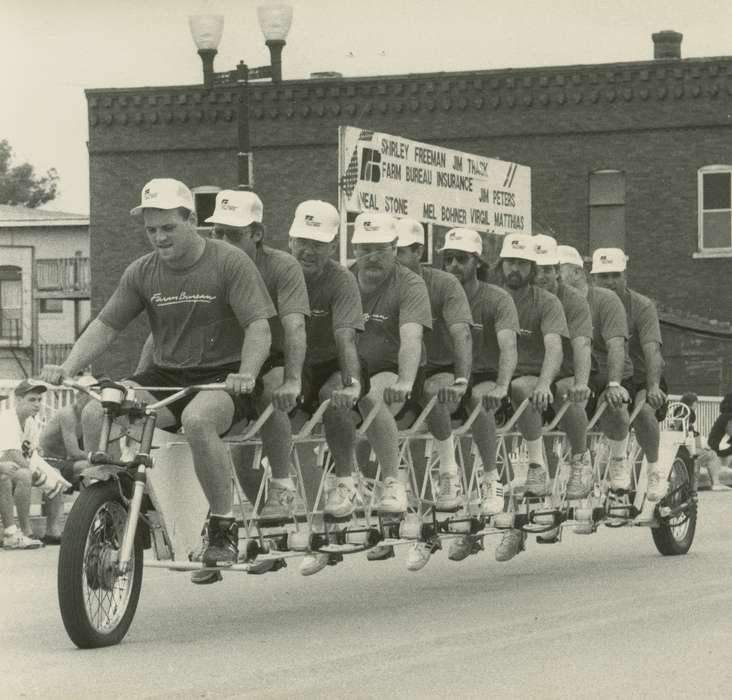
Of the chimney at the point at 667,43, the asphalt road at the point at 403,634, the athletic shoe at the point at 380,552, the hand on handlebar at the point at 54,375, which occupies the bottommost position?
the asphalt road at the point at 403,634

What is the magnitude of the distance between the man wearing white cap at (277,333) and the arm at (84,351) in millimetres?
886

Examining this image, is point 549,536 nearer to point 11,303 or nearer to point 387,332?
point 387,332

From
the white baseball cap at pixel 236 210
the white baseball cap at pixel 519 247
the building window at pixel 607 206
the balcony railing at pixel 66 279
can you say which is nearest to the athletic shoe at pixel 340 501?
the white baseball cap at pixel 236 210

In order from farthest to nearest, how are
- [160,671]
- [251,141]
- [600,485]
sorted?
[251,141]
[600,485]
[160,671]

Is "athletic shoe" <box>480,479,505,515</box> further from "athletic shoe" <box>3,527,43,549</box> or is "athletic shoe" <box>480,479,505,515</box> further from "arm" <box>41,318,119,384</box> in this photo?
"athletic shoe" <box>3,527,43,549</box>

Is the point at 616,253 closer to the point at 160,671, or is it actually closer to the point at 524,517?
the point at 524,517

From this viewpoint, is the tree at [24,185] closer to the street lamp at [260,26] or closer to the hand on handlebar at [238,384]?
the street lamp at [260,26]

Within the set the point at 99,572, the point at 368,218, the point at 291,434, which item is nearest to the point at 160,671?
the point at 99,572

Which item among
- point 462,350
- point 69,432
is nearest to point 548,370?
point 462,350

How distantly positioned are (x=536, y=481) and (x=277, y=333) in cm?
342

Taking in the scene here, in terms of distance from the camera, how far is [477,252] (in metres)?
14.1

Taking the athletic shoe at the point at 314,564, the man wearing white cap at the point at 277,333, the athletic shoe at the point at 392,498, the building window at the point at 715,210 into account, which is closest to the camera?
the man wearing white cap at the point at 277,333

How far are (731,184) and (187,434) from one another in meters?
36.1

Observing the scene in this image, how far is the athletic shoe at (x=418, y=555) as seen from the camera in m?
12.8
